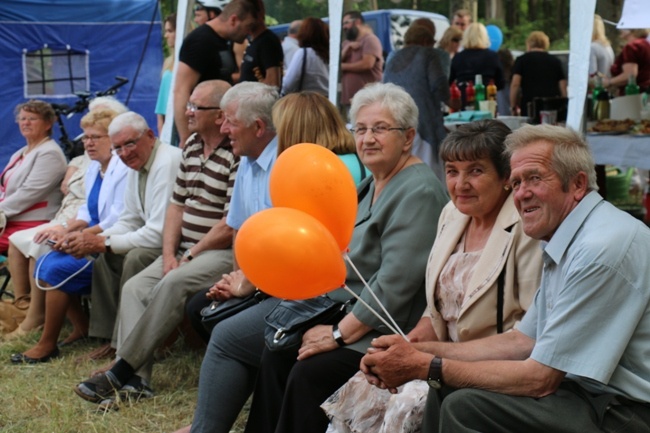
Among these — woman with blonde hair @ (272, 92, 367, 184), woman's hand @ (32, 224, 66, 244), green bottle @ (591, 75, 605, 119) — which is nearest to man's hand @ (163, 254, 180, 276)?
woman's hand @ (32, 224, 66, 244)

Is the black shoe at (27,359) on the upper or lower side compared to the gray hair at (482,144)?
lower

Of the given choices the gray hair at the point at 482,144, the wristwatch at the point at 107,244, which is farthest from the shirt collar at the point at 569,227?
the wristwatch at the point at 107,244

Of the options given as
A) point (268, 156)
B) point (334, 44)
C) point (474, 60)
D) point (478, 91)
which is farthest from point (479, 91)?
point (268, 156)

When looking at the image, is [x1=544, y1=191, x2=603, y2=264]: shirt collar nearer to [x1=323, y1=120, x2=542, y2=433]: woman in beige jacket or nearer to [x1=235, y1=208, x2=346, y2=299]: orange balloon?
[x1=323, y1=120, x2=542, y2=433]: woman in beige jacket

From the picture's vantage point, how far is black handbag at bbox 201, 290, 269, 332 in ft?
12.5

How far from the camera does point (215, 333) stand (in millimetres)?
3645

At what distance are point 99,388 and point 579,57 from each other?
9.82 feet

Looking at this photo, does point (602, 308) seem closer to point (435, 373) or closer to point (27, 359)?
point (435, 373)

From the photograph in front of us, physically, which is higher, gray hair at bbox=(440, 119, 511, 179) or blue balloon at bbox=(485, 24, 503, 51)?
blue balloon at bbox=(485, 24, 503, 51)

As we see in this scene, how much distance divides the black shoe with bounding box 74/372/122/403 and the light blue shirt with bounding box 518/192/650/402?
2544mm

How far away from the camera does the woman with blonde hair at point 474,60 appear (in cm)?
810

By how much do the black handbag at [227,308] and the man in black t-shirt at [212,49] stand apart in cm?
252

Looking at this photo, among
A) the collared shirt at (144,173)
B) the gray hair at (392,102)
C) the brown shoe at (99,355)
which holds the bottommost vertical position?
the brown shoe at (99,355)

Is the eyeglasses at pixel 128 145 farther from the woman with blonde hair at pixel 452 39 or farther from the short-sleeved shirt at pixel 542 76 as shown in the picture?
the woman with blonde hair at pixel 452 39
